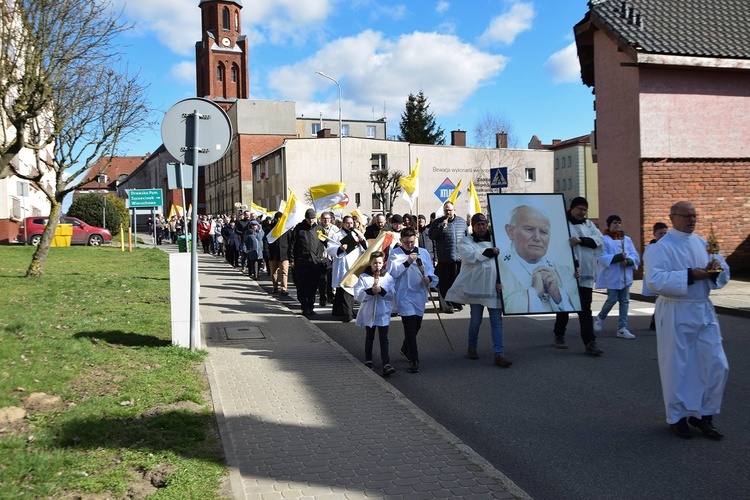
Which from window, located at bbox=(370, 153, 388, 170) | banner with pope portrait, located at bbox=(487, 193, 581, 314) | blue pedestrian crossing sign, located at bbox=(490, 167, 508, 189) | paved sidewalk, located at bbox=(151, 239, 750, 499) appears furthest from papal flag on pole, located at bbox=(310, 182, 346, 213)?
window, located at bbox=(370, 153, 388, 170)

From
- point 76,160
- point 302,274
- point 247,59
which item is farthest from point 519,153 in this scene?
point 302,274

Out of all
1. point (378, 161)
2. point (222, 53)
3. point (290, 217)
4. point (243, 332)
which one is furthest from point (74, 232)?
point (222, 53)

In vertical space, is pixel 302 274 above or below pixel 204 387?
above

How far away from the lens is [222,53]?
87750mm

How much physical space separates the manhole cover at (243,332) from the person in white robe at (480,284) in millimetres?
3225

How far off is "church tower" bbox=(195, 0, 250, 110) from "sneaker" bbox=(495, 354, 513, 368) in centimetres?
8266

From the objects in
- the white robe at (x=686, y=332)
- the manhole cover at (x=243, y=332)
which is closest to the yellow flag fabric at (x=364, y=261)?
the manhole cover at (x=243, y=332)

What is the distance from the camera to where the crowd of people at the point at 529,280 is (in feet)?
18.3

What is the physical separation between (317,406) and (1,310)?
675 cm

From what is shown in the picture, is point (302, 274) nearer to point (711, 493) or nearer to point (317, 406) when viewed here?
point (317, 406)

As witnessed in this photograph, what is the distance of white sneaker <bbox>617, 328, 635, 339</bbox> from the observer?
10016mm

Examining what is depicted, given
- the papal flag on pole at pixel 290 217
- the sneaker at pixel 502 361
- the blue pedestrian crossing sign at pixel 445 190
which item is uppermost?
the blue pedestrian crossing sign at pixel 445 190

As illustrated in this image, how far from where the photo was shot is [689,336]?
560 cm

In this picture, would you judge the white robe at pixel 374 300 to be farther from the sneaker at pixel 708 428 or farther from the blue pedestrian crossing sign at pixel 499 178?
the blue pedestrian crossing sign at pixel 499 178
